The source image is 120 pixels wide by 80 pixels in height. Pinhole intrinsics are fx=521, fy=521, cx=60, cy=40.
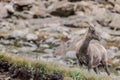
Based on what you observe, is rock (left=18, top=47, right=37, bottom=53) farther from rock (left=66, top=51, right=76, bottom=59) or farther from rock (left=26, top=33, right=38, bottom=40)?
rock (left=26, top=33, right=38, bottom=40)

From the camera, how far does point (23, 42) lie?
122 ft

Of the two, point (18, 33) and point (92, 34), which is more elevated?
point (92, 34)

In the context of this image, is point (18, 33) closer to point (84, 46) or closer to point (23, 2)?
point (23, 2)

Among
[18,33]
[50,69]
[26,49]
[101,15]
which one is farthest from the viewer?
[101,15]

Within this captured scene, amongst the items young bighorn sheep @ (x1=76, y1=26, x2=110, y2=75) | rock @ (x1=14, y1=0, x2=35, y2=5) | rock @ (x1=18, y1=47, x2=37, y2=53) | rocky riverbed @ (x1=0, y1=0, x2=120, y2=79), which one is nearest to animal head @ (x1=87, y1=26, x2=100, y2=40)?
young bighorn sheep @ (x1=76, y1=26, x2=110, y2=75)

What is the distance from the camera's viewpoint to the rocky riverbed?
34094mm

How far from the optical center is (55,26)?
42.8m

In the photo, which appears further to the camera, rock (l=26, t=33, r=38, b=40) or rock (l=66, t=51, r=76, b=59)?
rock (l=26, t=33, r=38, b=40)

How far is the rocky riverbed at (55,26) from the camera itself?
34.1 metres

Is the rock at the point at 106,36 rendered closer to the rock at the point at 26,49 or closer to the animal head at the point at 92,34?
the rock at the point at 26,49

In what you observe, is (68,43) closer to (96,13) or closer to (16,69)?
(96,13)

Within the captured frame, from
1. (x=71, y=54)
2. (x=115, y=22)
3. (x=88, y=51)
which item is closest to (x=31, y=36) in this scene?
(x=71, y=54)

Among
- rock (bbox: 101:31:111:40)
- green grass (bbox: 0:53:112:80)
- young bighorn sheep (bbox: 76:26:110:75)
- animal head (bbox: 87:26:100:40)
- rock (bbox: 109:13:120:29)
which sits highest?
green grass (bbox: 0:53:112:80)

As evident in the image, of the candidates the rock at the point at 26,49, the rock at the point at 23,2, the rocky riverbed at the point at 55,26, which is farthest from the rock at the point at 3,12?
the rock at the point at 26,49
